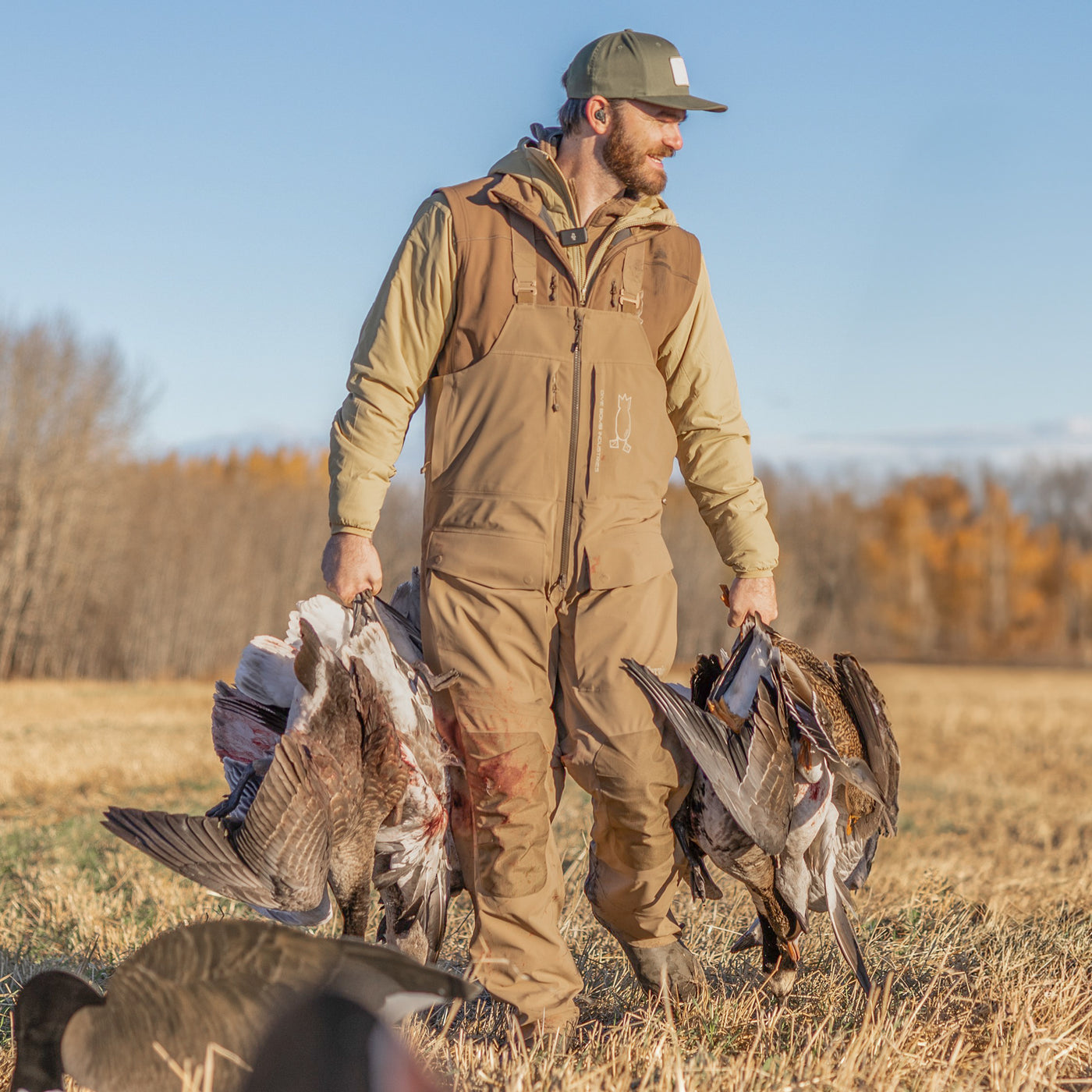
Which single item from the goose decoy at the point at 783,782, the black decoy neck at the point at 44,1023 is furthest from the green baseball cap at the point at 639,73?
the black decoy neck at the point at 44,1023

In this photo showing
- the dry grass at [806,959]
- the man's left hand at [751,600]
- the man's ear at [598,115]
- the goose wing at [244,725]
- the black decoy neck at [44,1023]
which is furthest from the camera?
the man's left hand at [751,600]

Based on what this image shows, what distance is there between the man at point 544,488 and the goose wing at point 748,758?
13cm

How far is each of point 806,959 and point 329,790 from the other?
6.46ft

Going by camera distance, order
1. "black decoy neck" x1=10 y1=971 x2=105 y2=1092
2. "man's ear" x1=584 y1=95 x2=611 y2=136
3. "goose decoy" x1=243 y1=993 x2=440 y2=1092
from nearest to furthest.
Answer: "goose decoy" x1=243 y1=993 x2=440 y2=1092 → "black decoy neck" x1=10 y1=971 x2=105 y2=1092 → "man's ear" x1=584 y1=95 x2=611 y2=136

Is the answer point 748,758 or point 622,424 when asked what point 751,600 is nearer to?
point 748,758

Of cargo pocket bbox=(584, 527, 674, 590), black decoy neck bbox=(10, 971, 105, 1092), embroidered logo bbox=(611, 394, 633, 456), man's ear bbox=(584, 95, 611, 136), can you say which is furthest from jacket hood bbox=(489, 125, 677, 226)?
black decoy neck bbox=(10, 971, 105, 1092)

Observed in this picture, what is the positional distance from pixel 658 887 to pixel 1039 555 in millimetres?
69885

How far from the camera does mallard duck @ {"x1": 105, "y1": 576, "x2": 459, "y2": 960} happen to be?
2877mm

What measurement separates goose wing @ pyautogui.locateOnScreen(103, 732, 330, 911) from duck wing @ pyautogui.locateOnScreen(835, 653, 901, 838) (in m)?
1.75

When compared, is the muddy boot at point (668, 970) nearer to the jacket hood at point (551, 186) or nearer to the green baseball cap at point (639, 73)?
the jacket hood at point (551, 186)

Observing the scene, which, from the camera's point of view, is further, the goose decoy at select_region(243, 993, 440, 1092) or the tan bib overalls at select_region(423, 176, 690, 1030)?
the tan bib overalls at select_region(423, 176, 690, 1030)

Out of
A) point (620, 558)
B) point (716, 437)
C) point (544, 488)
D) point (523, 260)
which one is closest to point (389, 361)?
point (523, 260)

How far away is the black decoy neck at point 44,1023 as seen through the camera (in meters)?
2.56

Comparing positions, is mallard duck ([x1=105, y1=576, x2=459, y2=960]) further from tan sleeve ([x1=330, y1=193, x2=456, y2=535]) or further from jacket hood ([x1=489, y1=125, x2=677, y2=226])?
jacket hood ([x1=489, y1=125, x2=677, y2=226])
